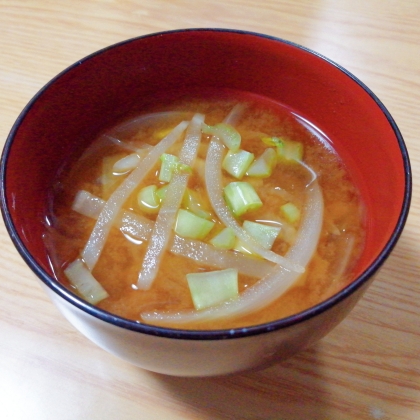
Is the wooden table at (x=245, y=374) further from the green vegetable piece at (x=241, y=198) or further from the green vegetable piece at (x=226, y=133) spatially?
the green vegetable piece at (x=226, y=133)

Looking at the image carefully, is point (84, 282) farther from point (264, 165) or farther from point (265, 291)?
point (264, 165)

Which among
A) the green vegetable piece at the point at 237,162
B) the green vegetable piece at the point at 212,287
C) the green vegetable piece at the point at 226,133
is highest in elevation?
the green vegetable piece at the point at 226,133

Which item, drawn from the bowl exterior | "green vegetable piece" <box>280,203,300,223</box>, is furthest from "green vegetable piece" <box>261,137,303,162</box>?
the bowl exterior

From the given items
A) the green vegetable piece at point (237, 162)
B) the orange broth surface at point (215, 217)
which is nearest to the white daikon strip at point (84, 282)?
the orange broth surface at point (215, 217)

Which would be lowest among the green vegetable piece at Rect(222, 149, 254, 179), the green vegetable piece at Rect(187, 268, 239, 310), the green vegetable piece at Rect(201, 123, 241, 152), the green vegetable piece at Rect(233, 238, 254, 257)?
the green vegetable piece at Rect(187, 268, 239, 310)

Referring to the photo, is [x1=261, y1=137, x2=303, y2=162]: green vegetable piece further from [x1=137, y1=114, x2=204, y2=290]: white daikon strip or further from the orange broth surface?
[x1=137, y1=114, x2=204, y2=290]: white daikon strip
